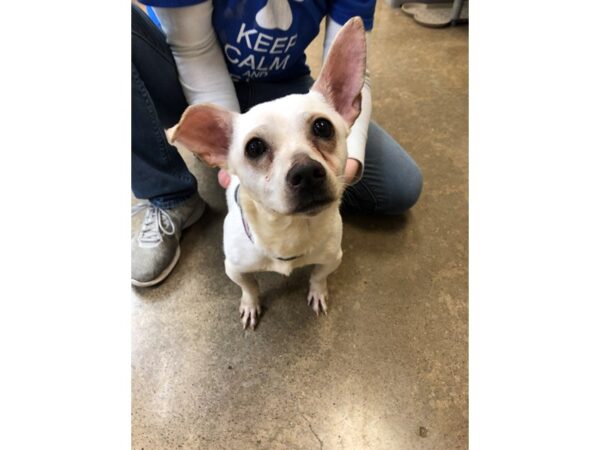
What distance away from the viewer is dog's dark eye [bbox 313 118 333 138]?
0.93m

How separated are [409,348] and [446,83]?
184 centimetres

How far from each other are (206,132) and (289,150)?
0.26m

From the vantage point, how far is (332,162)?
0.94 metres

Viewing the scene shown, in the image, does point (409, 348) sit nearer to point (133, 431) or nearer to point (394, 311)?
point (394, 311)

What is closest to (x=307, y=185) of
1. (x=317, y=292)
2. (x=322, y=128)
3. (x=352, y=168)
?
(x=322, y=128)

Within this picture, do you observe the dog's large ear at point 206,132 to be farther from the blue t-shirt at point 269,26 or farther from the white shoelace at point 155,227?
the white shoelace at point 155,227

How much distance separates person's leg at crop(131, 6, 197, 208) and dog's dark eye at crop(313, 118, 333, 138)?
0.79 meters

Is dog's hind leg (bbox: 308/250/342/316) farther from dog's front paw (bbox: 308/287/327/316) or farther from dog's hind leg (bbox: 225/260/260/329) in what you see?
dog's hind leg (bbox: 225/260/260/329)

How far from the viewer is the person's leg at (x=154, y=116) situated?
4.45 ft

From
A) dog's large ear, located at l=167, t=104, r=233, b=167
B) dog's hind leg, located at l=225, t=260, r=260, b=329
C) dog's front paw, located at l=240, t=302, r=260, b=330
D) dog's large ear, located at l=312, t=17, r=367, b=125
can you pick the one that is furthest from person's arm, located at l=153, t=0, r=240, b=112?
dog's front paw, located at l=240, t=302, r=260, b=330

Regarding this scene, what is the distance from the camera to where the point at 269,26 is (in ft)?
4.30

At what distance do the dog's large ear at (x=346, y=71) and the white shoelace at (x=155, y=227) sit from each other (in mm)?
969

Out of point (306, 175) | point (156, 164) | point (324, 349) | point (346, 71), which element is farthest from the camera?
point (156, 164)

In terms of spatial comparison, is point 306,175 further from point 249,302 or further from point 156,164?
point 156,164
